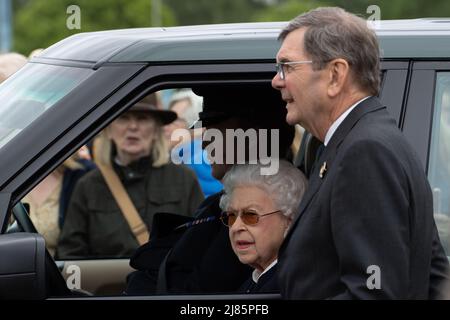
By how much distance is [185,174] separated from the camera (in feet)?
21.0

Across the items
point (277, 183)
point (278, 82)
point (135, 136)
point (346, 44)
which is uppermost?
point (346, 44)

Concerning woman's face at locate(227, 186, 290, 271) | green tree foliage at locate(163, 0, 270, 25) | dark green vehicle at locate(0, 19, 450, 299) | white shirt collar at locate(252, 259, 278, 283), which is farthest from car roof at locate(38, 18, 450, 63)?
green tree foliage at locate(163, 0, 270, 25)

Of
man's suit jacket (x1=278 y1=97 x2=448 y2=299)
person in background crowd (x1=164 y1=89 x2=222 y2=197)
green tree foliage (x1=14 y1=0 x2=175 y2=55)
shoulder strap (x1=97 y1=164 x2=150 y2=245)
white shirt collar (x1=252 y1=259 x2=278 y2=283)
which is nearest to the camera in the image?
man's suit jacket (x1=278 y1=97 x2=448 y2=299)

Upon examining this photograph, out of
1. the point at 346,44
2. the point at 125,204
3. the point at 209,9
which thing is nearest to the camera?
the point at 346,44

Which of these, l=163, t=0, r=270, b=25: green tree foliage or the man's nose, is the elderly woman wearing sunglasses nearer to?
the man's nose

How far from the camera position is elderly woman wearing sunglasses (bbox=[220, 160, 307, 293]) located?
10.9 ft

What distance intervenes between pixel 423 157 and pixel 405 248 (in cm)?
41

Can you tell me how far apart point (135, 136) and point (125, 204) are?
1.76 ft

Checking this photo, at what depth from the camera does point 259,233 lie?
10.9 feet

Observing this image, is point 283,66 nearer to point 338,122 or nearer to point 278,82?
point 278,82

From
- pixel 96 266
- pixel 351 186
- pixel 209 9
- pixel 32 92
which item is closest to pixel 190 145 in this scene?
pixel 96 266

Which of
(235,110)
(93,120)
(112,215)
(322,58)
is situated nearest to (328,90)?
(322,58)

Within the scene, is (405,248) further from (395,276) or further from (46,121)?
(46,121)

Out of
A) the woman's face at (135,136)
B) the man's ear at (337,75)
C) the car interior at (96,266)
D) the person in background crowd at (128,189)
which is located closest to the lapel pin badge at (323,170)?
the man's ear at (337,75)
